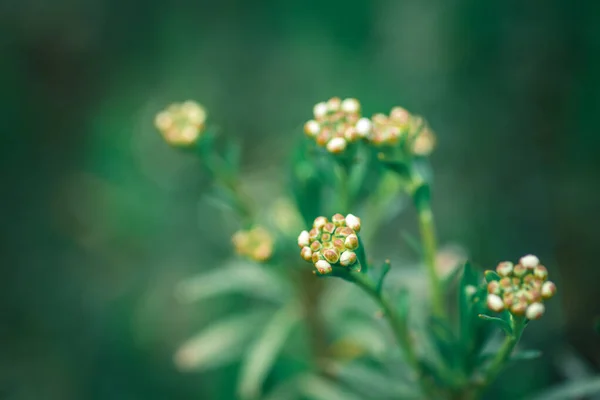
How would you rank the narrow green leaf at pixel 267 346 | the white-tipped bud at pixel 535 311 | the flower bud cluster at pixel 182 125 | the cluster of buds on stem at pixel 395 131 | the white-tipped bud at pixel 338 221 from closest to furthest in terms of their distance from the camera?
the white-tipped bud at pixel 535 311 → the white-tipped bud at pixel 338 221 → the cluster of buds on stem at pixel 395 131 → the flower bud cluster at pixel 182 125 → the narrow green leaf at pixel 267 346

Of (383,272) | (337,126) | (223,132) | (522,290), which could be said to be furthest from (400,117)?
(223,132)

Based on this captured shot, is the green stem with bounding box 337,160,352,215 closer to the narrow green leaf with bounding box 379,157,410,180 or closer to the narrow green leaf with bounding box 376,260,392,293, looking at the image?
the narrow green leaf with bounding box 379,157,410,180

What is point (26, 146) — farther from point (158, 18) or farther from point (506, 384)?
point (506, 384)

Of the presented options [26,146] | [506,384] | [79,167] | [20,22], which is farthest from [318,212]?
[20,22]

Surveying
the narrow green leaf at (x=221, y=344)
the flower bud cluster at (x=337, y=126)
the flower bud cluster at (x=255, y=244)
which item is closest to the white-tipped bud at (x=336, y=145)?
the flower bud cluster at (x=337, y=126)

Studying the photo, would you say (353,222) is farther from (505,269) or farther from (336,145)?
(505,269)

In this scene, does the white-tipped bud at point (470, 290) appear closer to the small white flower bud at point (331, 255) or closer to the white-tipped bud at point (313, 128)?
the small white flower bud at point (331, 255)
